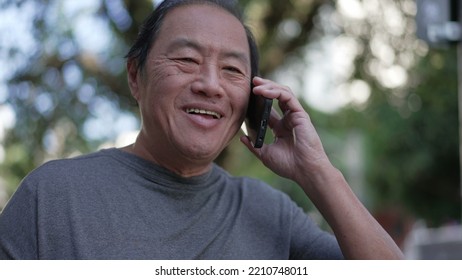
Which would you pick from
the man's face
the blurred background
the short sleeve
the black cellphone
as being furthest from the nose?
the blurred background

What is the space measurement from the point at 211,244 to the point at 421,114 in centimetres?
588

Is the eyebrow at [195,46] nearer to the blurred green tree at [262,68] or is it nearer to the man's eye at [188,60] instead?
the man's eye at [188,60]

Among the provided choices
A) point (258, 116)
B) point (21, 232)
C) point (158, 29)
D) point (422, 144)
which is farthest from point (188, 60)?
point (422, 144)

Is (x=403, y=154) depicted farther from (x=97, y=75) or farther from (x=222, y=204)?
(x=222, y=204)

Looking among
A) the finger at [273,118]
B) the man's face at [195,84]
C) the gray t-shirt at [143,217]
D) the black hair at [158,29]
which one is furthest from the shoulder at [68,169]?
the finger at [273,118]

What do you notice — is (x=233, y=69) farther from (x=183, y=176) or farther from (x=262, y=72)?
(x=262, y=72)

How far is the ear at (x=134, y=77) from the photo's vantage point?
171cm

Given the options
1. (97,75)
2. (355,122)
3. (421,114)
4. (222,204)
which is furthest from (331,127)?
(222,204)

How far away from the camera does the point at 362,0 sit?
5.24 meters

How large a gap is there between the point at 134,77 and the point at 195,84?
280mm

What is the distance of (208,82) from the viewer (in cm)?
153

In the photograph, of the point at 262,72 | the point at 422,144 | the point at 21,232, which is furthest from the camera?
the point at 422,144

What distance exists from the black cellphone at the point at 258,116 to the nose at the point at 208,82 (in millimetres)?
142

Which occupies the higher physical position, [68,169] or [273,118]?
[273,118]
